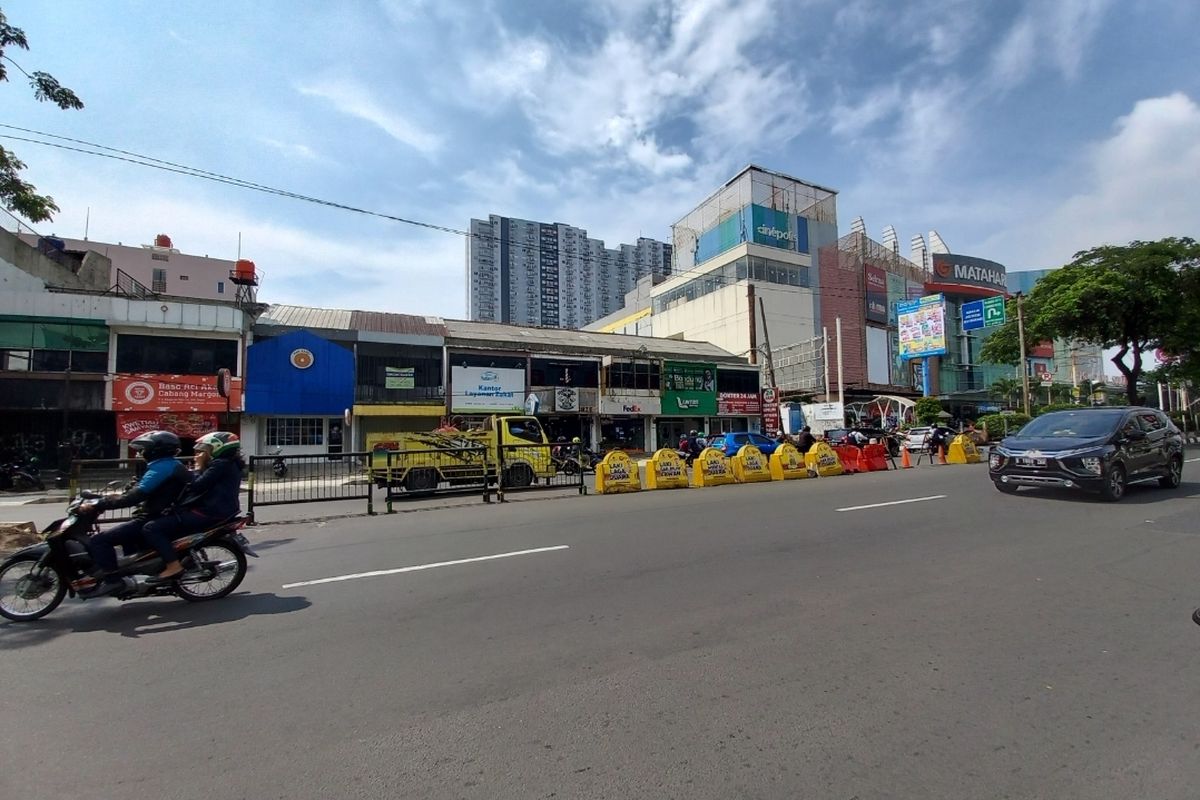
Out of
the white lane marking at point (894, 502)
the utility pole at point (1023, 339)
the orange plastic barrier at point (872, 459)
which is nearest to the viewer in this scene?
the white lane marking at point (894, 502)

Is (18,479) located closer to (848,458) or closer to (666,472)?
(666,472)

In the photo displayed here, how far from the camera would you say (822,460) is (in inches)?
672

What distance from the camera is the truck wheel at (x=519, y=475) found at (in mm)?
15164

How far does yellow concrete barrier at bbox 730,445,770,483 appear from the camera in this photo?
1560 centimetres

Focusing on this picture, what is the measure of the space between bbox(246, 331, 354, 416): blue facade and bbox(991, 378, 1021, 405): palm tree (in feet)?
174

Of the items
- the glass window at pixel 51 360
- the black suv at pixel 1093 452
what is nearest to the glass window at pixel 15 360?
the glass window at pixel 51 360

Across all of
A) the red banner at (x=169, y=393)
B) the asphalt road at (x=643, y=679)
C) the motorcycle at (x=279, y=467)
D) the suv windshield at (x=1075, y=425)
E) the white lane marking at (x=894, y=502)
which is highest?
the red banner at (x=169, y=393)

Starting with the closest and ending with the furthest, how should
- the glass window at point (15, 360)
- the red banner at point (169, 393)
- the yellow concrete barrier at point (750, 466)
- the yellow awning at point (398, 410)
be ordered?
the yellow concrete barrier at point (750, 466), the glass window at point (15, 360), the red banner at point (169, 393), the yellow awning at point (398, 410)

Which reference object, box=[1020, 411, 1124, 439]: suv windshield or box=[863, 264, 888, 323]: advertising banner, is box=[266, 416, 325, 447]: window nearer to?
box=[1020, 411, 1124, 439]: suv windshield

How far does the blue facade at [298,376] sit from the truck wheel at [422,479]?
13.8 m

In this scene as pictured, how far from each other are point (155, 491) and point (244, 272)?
24.9m

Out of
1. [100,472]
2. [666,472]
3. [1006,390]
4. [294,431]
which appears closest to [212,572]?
[100,472]

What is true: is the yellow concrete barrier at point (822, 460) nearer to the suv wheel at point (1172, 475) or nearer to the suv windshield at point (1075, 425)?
the suv windshield at point (1075, 425)

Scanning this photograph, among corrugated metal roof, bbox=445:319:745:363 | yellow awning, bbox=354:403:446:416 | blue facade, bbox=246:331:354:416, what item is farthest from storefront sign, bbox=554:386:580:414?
blue facade, bbox=246:331:354:416
